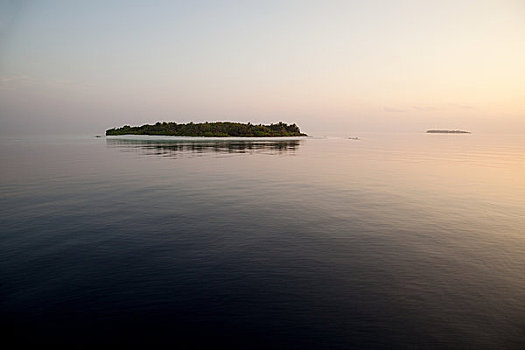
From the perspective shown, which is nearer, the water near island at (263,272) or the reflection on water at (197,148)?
the water near island at (263,272)

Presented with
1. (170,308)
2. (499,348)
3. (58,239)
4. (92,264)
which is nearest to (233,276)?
(170,308)

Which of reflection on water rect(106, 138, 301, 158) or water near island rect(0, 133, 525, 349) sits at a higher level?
reflection on water rect(106, 138, 301, 158)

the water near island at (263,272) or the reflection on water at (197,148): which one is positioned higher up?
the reflection on water at (197,148)

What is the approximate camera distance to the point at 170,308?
1129 centimetres

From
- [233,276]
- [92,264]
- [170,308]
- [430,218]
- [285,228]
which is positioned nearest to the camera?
[170,308]

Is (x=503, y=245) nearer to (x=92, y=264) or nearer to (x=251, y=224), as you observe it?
(x=251, y=224)

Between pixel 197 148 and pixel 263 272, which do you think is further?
pixel 197 148

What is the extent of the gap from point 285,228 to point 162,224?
8.78m

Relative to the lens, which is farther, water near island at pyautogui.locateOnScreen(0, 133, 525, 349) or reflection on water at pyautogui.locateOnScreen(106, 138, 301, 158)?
reflection on water at pyautogui.locateOnScreen(106, 138, 301, 158)

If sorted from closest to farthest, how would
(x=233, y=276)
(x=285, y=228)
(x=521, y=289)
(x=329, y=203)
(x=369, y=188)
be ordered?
(x=521, y=289)
(x=233, y=276)
(x=285, y=228)
(x=329, y=203)
(x=369, y=188)

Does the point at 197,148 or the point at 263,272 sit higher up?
the point at 197,148

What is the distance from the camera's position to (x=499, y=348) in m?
9.46

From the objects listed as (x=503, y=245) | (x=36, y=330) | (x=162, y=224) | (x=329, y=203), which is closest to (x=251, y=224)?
(x=162, y=224)

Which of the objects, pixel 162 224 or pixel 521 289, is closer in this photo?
pixel 521 289
